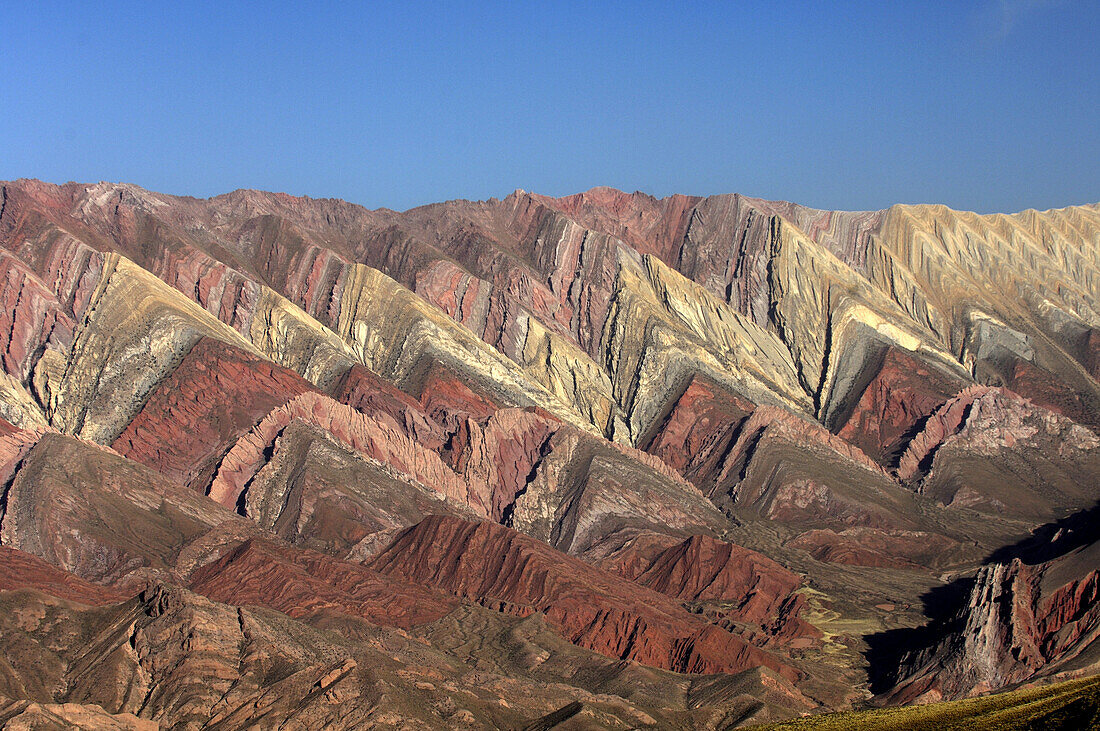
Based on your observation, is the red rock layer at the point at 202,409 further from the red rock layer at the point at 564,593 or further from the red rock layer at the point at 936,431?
the red rock layer at the point at 936,431

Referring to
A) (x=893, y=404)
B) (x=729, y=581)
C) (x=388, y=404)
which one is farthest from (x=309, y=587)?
(x=893, y=404)

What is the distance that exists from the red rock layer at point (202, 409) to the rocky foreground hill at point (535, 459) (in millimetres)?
269

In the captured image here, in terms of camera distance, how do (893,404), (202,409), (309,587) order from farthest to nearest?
1. (893,404)
2. (202,409)
3. (309,587)

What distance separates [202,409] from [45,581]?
4376 centimetres

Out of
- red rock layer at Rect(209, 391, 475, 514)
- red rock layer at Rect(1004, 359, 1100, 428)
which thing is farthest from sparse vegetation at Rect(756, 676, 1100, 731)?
red rock layer at Rect(1004, 359, 1100, 428)

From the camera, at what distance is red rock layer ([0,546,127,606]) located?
67.9m

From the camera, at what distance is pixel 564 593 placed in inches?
3408

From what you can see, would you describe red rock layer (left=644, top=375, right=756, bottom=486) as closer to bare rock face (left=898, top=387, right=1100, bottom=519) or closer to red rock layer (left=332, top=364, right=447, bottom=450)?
bare rock face (left=898, top=387, right=1100, bottom=519)

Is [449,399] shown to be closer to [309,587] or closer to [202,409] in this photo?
[202,409]

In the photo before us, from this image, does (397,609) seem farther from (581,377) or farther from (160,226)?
(160,226)

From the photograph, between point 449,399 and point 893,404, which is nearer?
point 449,399

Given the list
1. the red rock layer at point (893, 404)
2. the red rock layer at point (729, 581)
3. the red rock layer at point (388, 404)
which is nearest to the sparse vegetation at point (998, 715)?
the red rock layer at point (729, 581)

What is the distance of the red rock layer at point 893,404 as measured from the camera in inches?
5458

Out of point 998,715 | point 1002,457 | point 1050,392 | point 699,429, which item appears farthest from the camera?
point 1050,392
